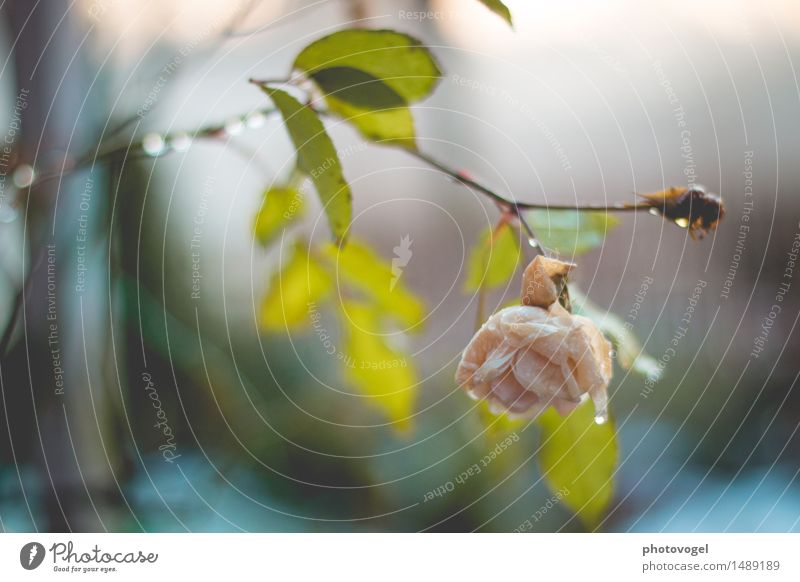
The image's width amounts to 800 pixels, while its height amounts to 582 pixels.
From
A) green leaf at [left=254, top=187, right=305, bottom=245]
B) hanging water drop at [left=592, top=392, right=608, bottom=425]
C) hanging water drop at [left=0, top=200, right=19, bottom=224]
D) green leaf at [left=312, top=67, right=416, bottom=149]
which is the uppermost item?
green leaf at [left=312, top=67, right=416, bottom=149]

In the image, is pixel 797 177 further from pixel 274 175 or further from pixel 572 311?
pixel 274 175

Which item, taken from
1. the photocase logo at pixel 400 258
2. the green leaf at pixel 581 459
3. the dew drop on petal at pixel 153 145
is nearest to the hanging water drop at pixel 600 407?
the green leaf at pixel 581 459

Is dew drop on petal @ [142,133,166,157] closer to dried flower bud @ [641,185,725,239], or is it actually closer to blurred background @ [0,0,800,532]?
blurred background @ [0,0,800,532]

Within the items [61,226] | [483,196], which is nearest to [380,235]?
[483,196]

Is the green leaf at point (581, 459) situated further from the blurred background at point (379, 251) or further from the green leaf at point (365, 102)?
the green leaf at point (365, 102)
